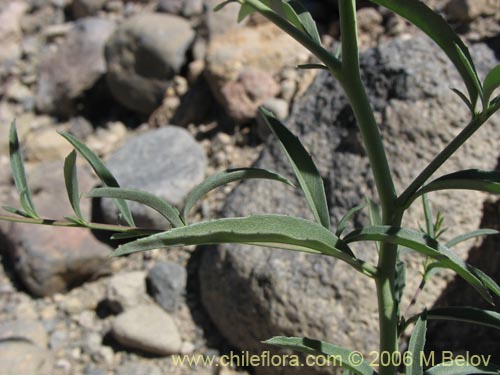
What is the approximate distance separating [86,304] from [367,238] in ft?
5.52

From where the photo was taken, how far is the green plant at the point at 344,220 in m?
0.57

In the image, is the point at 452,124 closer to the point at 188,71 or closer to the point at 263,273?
the point at 263,273

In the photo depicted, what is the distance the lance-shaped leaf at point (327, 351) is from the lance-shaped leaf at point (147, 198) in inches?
7.8

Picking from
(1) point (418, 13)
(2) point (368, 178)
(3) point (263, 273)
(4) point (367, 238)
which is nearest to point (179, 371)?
(3) point (263, 273)

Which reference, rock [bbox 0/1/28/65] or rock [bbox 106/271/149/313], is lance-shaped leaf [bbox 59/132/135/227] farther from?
rock [bbox 0/1/28/65]

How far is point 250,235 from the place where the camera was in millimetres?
543

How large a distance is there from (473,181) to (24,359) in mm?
1567

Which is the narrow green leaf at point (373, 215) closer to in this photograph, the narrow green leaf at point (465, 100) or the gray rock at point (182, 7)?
the narrow green leaf at point (465, 100)

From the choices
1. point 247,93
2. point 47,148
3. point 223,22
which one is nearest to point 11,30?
point 47,148

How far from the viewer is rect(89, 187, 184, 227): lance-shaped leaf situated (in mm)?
649

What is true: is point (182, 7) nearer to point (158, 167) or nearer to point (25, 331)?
point (158, 167)

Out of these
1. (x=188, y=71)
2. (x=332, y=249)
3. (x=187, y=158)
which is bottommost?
(x=332, y=249)

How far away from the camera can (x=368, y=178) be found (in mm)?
1573

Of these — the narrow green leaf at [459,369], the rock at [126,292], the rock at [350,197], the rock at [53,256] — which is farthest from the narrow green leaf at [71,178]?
the rock at [53,256]
